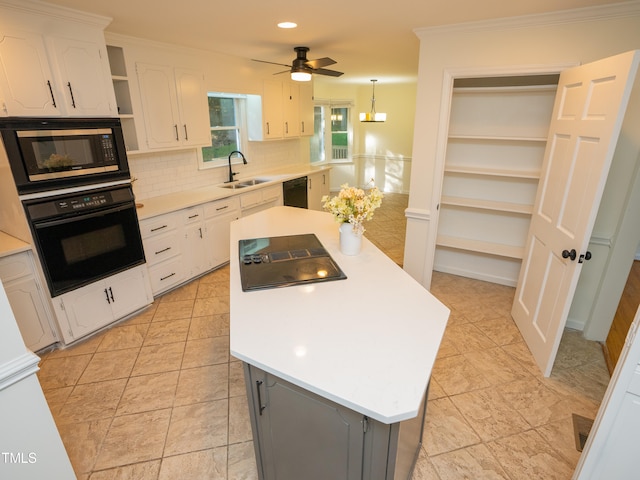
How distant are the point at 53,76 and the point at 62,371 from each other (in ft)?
6.74

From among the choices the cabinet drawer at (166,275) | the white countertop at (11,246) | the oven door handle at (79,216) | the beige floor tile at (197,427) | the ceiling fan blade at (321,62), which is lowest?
the beige floor tile at (197,427)

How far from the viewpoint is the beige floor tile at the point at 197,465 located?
1.67 meters

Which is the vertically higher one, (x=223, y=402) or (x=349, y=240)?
(x=349, y=240)

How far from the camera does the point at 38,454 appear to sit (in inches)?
44.3

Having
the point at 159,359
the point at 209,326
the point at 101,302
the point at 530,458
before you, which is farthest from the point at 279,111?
the point at 530,458

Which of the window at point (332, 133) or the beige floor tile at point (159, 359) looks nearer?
the beige floor tile at point (159, 359)

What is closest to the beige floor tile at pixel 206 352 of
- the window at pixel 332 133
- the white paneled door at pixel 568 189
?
the white paneled door at pixel 568 189

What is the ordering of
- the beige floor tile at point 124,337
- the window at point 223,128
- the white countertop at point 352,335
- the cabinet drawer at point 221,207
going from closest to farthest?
the white countertop at point 352,335 < the beige floor tile at point 124,337 < the cabinet drawer at point 221,207 < the window at point 223,128

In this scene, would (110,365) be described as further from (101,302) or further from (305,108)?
(305,108)

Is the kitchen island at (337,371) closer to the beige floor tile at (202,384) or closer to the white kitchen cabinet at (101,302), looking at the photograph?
the beige floor tile at (202,384)

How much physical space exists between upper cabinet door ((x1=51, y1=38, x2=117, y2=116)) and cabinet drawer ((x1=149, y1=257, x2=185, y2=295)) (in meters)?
1.42

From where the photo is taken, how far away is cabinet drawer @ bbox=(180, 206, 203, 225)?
3.35m

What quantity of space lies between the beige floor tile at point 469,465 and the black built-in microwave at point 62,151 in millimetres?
2906

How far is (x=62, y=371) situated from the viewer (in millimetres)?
2363
